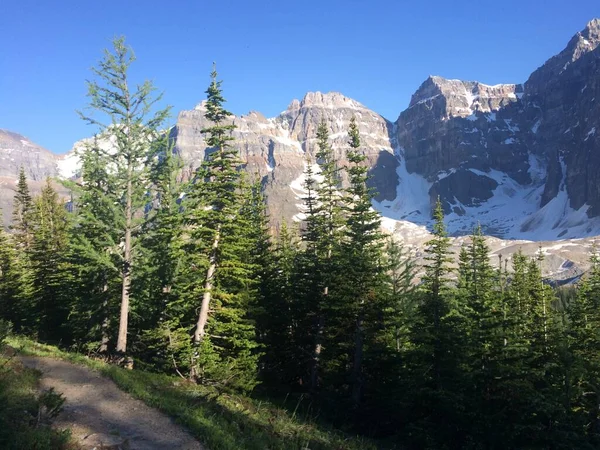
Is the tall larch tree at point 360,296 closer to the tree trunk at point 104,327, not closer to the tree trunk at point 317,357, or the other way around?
the tree trunk at point 317,357

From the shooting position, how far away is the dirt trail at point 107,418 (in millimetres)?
9792

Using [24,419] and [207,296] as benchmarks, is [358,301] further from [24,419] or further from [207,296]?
[24,419]

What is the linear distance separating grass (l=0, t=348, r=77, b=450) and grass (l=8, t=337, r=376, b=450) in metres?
3.11

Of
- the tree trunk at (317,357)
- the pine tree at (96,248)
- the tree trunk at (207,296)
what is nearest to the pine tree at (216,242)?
the tree trunk at (207,296)

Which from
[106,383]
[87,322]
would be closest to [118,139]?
[106,383]

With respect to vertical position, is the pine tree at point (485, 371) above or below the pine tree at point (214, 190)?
below

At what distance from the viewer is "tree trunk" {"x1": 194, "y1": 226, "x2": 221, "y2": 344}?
20.3m

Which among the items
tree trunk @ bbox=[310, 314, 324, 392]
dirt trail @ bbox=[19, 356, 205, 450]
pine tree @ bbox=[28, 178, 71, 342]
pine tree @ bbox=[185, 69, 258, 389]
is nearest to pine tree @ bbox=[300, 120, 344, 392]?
tree trunk @ bbox=[310, 314, 324, 392]

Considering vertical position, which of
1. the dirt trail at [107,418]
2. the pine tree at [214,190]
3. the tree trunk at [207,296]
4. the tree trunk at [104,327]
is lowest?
the dirt trail at [107,418]

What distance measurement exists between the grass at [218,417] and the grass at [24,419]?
3.11 meters

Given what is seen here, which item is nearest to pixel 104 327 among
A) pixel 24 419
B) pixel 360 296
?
pixel 360 296

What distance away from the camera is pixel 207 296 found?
20531 mm

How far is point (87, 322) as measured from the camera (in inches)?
1042

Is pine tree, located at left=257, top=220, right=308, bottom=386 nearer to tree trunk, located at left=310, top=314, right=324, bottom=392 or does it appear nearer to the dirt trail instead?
tree trunk, located at left=310, top=314, right=324, bottom=392
